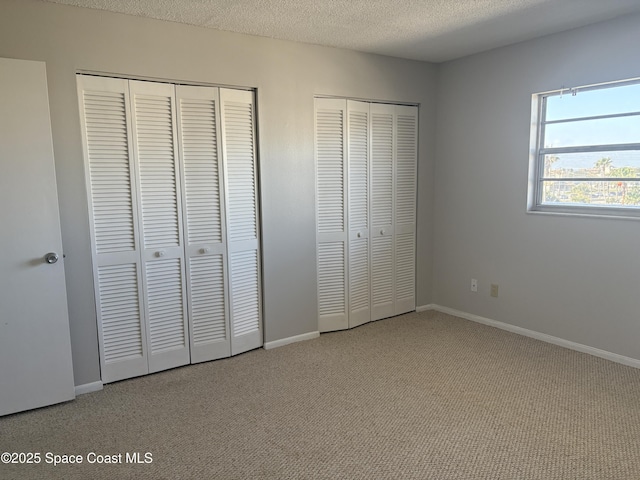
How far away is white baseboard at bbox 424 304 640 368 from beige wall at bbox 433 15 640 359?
0.04m

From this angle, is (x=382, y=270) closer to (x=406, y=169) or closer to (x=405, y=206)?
(x=405, y=206)

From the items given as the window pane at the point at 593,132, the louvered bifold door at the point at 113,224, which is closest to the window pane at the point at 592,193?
the window pane at the point at 593,132

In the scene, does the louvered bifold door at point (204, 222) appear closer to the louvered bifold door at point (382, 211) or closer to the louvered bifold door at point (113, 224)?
the louvered bifold door at point (113, 224)

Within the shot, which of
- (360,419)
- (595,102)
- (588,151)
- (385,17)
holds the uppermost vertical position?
(385,17)

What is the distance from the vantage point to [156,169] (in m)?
2.92

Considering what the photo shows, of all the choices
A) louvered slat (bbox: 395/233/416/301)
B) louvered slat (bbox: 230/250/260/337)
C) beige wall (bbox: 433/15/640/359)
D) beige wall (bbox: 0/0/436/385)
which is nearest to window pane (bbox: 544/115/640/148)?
beige wall (bbox: 433/15/640/359)

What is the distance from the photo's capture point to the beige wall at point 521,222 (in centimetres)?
306

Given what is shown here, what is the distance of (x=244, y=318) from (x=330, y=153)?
149 centimetres

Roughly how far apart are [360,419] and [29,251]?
207 centimetres

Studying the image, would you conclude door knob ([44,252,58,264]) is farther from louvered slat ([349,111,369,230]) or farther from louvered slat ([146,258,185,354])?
louvered slat ([349,111,369,230])

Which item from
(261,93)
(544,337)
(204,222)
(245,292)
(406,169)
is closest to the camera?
(204,222)


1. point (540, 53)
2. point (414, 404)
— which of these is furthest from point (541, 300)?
point (540, 53)

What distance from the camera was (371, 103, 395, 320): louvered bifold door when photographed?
388cm

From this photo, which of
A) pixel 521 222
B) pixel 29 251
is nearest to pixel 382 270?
pixel 521 222
